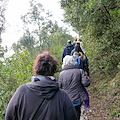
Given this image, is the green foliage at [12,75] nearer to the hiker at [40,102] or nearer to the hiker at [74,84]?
the hiker at [74,84]

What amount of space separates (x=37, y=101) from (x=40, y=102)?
0.03 metres

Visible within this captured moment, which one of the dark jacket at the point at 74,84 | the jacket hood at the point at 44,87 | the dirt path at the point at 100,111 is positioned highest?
the jacket hood at the point at 44,87

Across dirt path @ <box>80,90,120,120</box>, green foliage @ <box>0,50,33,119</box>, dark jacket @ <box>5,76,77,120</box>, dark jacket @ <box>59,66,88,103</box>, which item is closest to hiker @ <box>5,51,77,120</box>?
dark jacket @ <box>5,76,77,120</box>

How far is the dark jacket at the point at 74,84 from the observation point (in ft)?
8.84

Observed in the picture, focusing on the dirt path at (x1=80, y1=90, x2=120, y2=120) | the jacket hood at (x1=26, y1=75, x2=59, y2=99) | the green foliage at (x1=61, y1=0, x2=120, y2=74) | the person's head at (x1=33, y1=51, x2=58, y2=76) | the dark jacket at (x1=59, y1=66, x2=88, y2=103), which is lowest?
the dirt path at (x1=80, y1=90, x2=120, y2=120)

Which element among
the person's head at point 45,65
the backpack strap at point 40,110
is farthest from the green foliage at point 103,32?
the backpack strap at point 40,110

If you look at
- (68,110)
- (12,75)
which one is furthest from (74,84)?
(12,75)

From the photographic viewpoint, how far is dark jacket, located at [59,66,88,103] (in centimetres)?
269

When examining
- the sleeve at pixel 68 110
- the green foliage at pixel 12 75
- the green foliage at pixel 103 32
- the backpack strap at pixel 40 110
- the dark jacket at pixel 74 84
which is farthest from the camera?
the green foliage at pixel 103 32

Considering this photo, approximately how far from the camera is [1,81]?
10.4ft

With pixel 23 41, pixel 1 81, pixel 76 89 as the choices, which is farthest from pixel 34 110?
pixel 23 41

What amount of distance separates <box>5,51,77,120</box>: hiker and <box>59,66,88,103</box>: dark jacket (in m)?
1.33

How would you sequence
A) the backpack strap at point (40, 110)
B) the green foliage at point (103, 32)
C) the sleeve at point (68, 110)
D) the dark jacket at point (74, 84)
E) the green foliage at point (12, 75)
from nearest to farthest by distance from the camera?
the backpack strap at point (40, 110) < the sleeve at point (68, 110) < the dark jacket at point (74, 84) < the green foliage at point (12, 75) < the green foliage at point (103, 32)

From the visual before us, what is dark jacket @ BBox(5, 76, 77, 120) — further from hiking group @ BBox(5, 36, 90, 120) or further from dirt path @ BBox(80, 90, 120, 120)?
dirt path @ BBox(80, 90, 120, 120)
